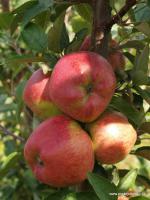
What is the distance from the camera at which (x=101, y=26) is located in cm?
113

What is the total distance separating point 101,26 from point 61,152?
328 mm

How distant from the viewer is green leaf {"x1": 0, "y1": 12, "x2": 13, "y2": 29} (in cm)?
127

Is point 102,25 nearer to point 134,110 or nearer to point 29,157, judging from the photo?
point 134,110

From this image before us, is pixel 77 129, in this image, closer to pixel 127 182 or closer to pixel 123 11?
pixel 127 182

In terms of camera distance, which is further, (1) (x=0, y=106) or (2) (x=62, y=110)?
(1) (x=0, y=106)

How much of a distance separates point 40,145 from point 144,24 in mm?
385

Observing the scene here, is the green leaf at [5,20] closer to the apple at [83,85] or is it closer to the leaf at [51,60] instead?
the leaf at [51,60]

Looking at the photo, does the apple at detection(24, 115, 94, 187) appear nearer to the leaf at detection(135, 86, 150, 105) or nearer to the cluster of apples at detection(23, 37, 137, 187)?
the cluster of apples at detection(23, 37, 137, 187)

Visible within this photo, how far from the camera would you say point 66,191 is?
3.79ft

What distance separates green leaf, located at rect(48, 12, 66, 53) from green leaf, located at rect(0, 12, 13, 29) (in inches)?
5.5

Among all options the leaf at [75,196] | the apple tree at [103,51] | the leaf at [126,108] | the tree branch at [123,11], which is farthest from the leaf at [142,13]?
the leaf at [75,196]

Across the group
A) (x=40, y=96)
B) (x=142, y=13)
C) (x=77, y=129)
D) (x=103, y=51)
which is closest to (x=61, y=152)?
(x=77, y=129)

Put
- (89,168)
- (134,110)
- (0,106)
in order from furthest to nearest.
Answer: (0,106), (134,110), (89,168)

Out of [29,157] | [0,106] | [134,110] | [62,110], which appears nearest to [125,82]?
[134,110]
